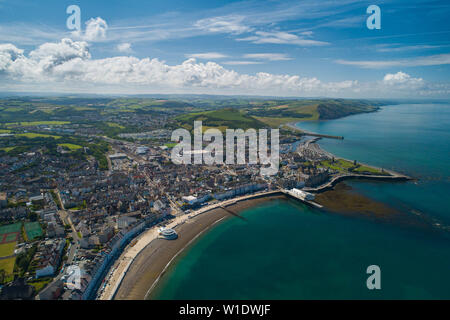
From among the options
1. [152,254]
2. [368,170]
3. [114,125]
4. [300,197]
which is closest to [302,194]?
[300,197]

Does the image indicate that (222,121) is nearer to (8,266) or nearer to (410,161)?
(410,161)

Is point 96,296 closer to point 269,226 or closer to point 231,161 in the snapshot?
point 269,226

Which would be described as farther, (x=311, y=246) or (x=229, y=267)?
(x=311, y=246)

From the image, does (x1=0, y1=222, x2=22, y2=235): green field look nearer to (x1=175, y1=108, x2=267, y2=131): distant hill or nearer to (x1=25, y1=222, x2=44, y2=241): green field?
(x1=25, y1=222, x2=44, y2=241): green field
